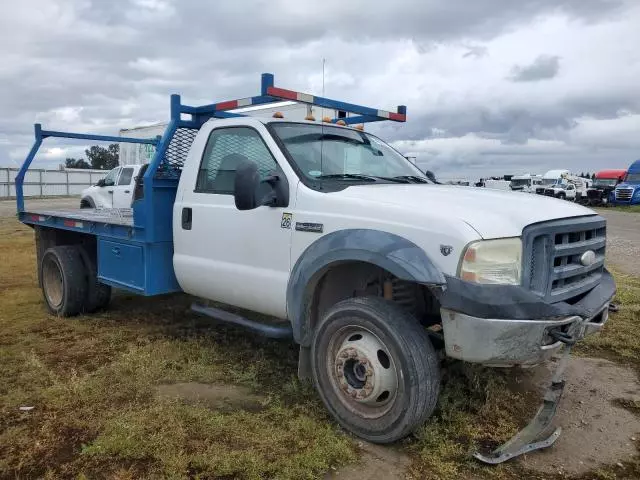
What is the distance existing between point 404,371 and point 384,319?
1.02 feet

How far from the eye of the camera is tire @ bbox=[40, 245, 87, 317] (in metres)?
6.05

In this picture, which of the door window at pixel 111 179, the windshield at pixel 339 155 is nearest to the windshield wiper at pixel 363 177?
the windshield at pixel 339 155

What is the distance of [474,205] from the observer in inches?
132

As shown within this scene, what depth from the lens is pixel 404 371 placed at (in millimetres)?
3176

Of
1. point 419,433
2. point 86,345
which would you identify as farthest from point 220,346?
point 419,433

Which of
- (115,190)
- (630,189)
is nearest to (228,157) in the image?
(115,190)

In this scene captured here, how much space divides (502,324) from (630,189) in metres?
34.9

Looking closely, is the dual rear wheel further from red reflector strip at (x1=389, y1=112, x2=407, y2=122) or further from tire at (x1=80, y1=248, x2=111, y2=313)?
red reflector strip at (x1=389, y1=112, x2=407, y2=122)

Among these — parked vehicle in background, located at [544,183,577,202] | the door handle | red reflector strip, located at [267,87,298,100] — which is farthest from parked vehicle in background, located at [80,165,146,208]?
parked vehicle in background, located at [544,183,577,202]

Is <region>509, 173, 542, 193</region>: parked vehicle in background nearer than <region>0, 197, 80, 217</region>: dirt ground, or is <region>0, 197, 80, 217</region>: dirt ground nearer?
<region>0, 197, 80, 217</region>: dirt ground

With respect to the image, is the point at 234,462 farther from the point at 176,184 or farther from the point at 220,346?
the point at 176,184

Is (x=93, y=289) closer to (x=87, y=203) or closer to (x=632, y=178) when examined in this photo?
(x=87, y=203)

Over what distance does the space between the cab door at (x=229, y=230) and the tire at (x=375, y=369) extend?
0.58 metres

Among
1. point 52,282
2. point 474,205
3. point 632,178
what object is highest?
point 632,178
